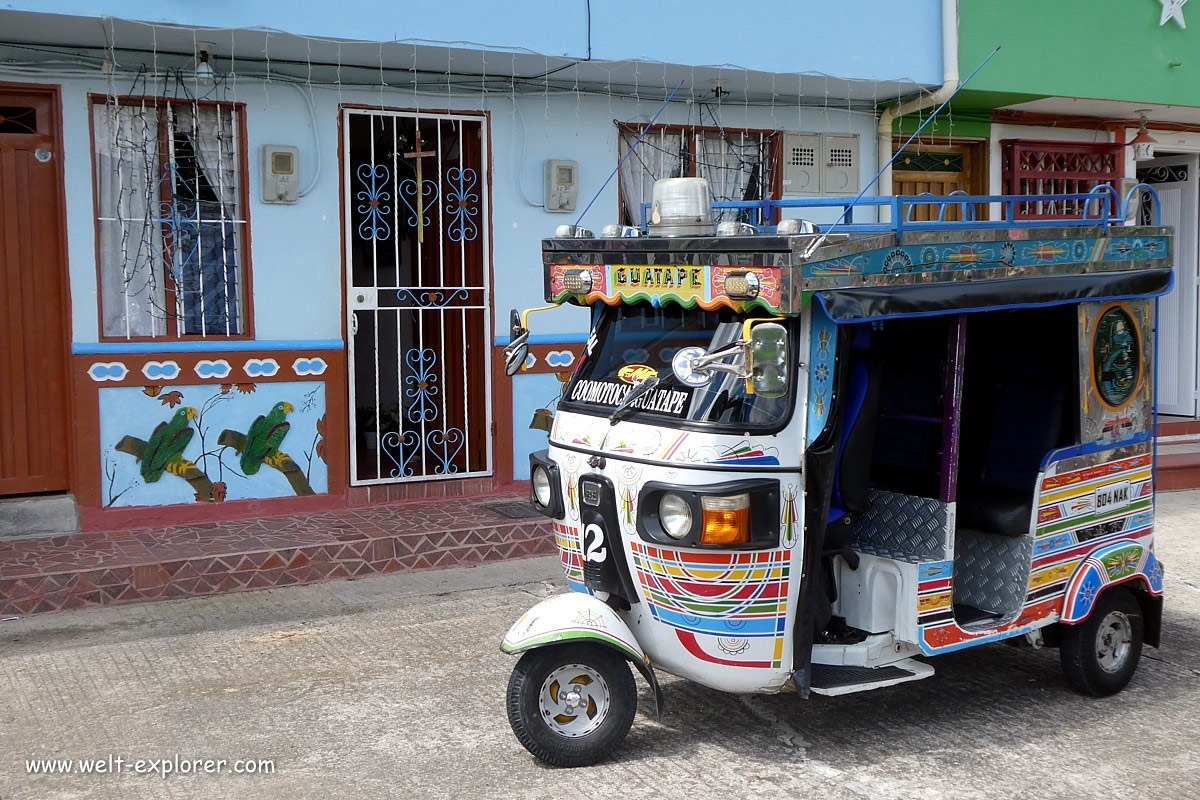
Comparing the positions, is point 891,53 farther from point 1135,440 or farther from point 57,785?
point 57,785

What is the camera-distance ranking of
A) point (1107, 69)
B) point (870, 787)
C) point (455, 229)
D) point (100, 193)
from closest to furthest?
point (870, 787), point (100, 193), point (455, 229), point (1107, 69)

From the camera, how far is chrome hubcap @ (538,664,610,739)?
4.44m

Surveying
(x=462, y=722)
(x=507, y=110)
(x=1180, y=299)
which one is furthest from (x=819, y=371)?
(x=1180, y=299)

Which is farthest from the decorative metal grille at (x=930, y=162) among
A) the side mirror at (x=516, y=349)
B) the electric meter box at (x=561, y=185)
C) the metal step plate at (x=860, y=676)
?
the metal step plate at (x=860, y=676)

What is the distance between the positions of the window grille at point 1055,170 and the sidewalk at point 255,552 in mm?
5565

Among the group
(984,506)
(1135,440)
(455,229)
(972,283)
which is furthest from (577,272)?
(455,229)

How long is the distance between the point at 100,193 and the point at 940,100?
6.33 m

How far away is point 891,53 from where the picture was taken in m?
9.62

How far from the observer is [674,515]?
14.1ft

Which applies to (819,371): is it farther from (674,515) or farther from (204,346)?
(204,346)

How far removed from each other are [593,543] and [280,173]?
462 centimetres

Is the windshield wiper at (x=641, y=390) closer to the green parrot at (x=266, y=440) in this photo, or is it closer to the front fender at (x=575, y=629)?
the front fender at (x=575, y=629)

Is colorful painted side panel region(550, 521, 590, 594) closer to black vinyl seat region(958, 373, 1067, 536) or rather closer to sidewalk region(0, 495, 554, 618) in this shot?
black vinyl seat region(958, 373, 1067, 536)

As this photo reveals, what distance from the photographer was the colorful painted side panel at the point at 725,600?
434cm
